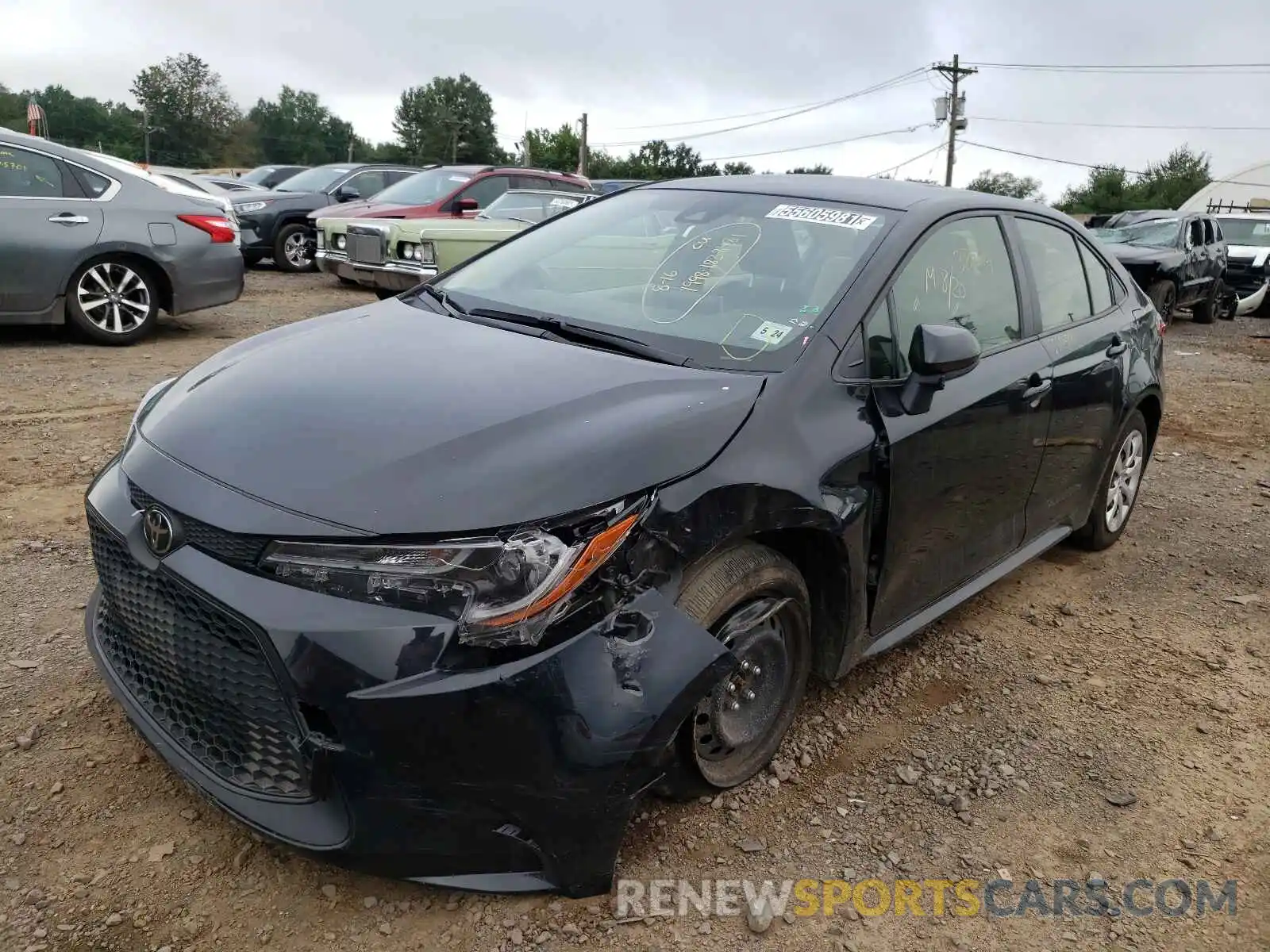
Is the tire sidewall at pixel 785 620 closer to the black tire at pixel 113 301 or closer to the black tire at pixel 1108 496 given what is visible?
the black tire at pixel 1108 496

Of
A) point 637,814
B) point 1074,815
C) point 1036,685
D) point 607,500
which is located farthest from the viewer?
point 1036,685

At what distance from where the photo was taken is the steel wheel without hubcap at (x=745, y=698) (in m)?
2.39

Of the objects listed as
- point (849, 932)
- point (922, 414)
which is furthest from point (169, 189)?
point (849, 932)

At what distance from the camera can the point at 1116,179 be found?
5784 cm

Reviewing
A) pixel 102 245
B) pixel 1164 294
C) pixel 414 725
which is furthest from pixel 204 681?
pixel 1164 294

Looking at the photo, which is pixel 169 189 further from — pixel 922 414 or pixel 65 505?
pixel 922 414

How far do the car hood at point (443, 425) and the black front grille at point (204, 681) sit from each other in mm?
279

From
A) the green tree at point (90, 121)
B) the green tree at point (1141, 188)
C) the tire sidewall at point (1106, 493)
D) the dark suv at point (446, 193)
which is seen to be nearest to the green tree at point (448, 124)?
the green tree at point (90, 121)

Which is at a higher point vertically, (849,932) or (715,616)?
(715,616)

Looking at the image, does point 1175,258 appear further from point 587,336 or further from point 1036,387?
point 587,336

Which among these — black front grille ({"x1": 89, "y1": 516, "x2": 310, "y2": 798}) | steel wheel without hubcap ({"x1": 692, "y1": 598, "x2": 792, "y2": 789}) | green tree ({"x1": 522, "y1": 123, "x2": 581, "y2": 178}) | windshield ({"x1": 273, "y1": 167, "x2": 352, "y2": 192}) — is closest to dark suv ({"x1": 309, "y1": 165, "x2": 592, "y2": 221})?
windshield ({"x1": 273, "y1": 167, "x2": 352, "y2": 192})

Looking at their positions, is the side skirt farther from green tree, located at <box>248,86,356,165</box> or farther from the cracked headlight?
green tree, located at <box>248,86,356,165</box>

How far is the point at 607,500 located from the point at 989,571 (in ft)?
6.62

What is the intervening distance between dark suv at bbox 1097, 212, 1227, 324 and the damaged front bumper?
41.8 feet
